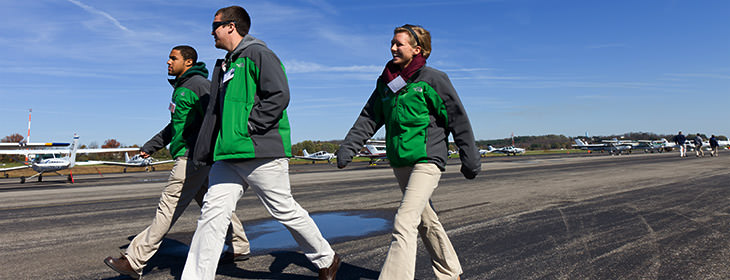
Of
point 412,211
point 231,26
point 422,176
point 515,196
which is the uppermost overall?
point 231,26

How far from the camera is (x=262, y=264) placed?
355 centimetres

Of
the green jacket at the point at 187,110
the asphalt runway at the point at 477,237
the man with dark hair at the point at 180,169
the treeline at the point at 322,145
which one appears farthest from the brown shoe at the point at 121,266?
the treeline at the point at 322,145

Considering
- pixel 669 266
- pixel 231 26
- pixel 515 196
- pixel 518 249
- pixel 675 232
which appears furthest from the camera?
pixel 515 196

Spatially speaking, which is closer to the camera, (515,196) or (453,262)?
(453,262)

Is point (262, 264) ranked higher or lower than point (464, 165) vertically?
lower

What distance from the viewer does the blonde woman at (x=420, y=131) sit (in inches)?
99.0

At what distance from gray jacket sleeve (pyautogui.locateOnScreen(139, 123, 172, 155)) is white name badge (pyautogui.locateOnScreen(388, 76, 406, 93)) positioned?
2339mm

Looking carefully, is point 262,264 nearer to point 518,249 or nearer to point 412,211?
point 412,211

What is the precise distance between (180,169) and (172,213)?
35 centimetres

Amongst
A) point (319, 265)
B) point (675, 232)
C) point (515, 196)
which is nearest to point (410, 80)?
point (319, 265)

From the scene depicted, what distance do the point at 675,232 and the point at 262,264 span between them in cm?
439

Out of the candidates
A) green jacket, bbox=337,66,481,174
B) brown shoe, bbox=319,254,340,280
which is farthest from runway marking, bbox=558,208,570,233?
brown shoe, bbox=319,254,340,280

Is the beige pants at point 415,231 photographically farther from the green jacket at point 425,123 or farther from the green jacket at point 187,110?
the green jacket at point 187,110

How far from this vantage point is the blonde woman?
8.25 ft
